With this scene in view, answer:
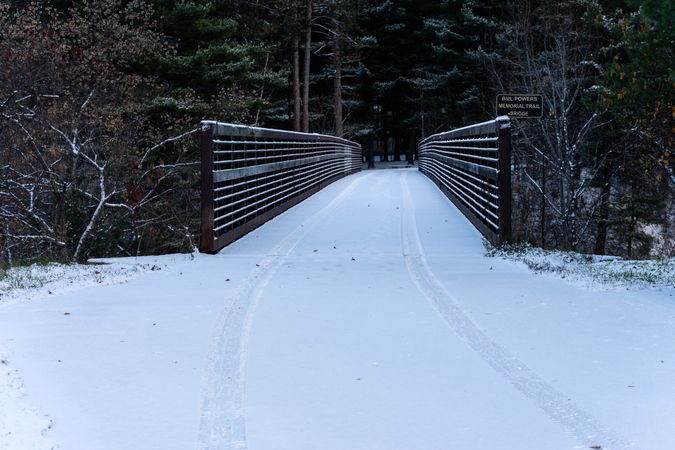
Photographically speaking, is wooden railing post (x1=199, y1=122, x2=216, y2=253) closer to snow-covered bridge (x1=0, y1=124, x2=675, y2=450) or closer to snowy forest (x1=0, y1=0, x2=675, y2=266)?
snowy forest (x1=0, y1=0, x2=675, y2=266)

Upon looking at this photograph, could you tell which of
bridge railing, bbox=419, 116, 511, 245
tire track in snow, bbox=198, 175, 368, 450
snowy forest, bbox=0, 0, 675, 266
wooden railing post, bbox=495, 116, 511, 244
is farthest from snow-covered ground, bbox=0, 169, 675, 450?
snowy forest, bbox=0, 0, 675, 266

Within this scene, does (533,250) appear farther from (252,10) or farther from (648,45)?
(252,10)

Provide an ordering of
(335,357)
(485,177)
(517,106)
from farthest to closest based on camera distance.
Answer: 1. (485,177)
2. (517,106)
3. (335,357)

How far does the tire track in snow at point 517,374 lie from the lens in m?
4.51

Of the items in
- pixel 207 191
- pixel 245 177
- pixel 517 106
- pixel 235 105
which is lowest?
pixel 207 191

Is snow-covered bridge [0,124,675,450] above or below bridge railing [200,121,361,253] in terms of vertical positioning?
below

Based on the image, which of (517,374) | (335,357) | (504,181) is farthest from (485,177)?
(517,374)

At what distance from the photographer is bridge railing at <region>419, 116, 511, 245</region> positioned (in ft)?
42.8

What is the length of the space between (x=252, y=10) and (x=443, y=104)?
2169 cm

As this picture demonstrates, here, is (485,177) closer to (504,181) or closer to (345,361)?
(504,181)

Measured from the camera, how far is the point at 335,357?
20.6 feet

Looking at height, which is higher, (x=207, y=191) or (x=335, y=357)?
(x=207, y=191)

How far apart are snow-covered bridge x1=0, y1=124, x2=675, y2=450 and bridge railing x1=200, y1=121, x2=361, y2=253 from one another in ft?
6.89

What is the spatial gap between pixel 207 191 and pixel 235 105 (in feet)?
51.3
